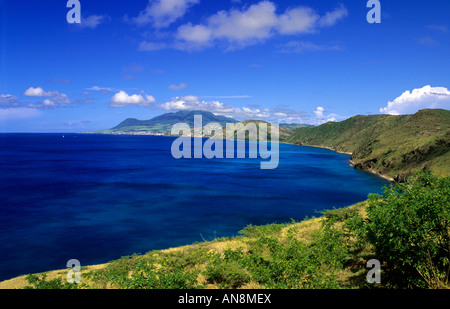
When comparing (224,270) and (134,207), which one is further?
(134,207)

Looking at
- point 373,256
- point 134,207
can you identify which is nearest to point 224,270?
point 373,256

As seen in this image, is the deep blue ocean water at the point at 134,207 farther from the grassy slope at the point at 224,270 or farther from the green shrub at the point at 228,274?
the green shrub at the point at 228,274

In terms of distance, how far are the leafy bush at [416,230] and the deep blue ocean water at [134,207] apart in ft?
86.6

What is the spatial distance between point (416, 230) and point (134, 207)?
4535 cm

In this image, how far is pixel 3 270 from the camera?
2695 cm

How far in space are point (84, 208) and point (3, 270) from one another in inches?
823

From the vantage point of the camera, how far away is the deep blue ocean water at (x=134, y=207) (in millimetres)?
32562

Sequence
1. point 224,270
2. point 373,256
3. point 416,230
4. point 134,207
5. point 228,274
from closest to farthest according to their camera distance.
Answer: point 416,230
point 228,274
point 224,270
point 373,256
point 134,207

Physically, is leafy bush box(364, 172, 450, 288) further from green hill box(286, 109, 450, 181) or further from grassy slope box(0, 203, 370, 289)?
green hill box(286, 109, 450, 181)

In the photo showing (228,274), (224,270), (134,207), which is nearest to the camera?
(228,274)

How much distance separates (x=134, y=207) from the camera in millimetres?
48812

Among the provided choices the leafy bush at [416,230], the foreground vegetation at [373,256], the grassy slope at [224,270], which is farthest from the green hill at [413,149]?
the leafy bush at [416,230]

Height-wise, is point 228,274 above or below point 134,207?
above

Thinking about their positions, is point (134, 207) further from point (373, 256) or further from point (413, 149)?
point (413, 149)
